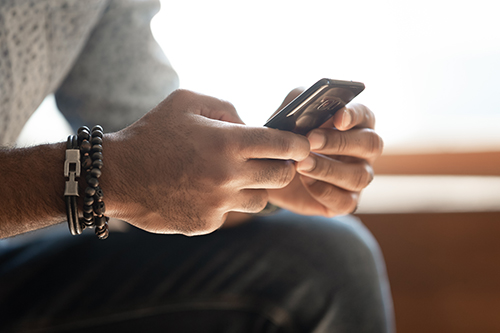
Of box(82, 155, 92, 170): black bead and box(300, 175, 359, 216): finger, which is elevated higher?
box(82, 155, 92, 170): black bead

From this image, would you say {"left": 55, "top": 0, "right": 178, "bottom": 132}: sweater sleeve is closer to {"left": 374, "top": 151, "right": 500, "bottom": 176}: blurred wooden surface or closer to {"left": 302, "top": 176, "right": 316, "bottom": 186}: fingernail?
{"left": 302, "top": 176, "right": 316, "bottom": 186}: fingernail

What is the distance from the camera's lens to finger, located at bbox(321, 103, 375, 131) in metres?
0.54

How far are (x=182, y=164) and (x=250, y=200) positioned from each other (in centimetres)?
12

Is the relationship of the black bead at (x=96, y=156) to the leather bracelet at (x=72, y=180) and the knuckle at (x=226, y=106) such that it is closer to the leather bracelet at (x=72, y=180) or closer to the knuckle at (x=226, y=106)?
the leather bracelet at (x=72, y=180)

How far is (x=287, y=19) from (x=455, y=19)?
52 centimetres

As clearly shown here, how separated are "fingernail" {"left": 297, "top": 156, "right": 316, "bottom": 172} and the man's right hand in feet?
0.20

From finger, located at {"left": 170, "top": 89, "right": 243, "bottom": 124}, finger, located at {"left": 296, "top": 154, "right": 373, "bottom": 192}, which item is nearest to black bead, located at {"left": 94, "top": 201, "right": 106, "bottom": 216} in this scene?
finger, located at {"left": 170, "top": 89, "right": 243, "bottom": 124}

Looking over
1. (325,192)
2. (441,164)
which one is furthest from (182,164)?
(441,164)

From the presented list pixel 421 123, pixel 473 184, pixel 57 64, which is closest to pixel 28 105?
pixel 57 64

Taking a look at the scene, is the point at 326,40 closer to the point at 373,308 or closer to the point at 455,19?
the point at 455,19

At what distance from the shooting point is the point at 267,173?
485 mm

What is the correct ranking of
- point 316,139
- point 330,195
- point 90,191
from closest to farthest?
point 90,191 < point 316,139 < point 330,195

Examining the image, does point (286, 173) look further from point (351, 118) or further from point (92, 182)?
point (92, 182)

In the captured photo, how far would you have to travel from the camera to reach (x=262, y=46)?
1.10 m
